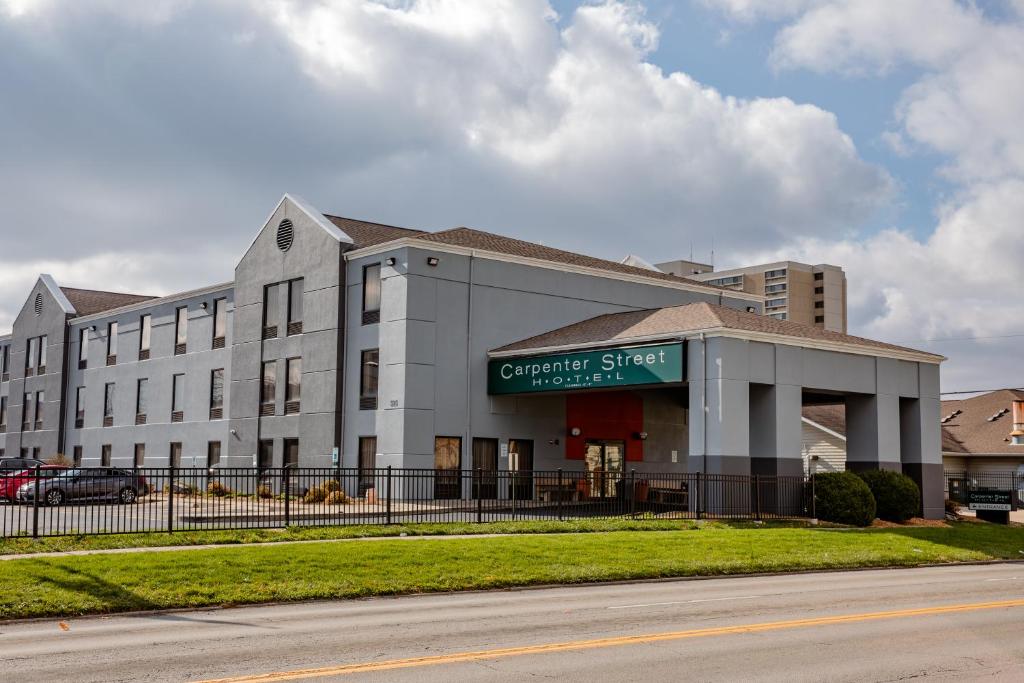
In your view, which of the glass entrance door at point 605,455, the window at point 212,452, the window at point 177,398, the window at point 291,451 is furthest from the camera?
the window at point 177,398

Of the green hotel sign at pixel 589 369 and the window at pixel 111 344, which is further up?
the window at pixel 111 344

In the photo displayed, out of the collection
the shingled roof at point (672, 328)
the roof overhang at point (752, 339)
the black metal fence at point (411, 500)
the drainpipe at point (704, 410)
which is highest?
the shingled roof at point (672, 328)

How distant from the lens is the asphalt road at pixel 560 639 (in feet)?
A: 34.7

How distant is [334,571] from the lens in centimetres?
1892

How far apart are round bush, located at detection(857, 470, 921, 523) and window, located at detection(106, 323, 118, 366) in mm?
40979

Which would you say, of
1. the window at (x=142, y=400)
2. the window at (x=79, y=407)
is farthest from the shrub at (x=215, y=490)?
the window at (x=79, y=407)

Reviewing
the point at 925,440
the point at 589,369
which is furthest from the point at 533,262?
the point at 925,440

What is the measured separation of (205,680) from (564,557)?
1278cm

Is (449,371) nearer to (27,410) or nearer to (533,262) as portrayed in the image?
(533,262)

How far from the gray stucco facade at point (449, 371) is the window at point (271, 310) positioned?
93 millimetres

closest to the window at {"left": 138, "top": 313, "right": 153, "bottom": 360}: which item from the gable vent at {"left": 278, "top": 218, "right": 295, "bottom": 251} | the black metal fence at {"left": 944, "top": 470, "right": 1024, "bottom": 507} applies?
the gable vent at {"left": 278, "top": 218, "right": 295, "bottom": 251}

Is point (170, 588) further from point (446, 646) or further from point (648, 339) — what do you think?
point (648, 339)

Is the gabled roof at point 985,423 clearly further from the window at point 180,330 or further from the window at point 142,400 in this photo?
the window at point 142,400

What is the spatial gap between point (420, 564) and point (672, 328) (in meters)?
18.0
